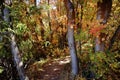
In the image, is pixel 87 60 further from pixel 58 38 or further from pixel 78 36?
pixel 58 38

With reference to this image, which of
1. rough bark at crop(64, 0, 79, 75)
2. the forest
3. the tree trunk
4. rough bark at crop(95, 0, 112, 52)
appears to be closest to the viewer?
rough bark at crop(95, 0, 112, 52)

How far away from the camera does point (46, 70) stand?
519 inches

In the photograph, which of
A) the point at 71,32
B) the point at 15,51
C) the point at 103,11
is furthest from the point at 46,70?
the point at 103,11

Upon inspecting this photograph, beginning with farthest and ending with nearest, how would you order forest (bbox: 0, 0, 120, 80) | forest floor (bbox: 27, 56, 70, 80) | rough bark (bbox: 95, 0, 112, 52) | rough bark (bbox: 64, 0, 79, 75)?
forest floor (bbox: 27, 56, 70, 80), rough bark (bbox: 64, 0, 79, 75), forest (bbox: 0, 0, 120, 80), rough bark (bbox: 95, 0, 112, 52)

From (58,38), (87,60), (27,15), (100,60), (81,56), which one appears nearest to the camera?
(100,60)

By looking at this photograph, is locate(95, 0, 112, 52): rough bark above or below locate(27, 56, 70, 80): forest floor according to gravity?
above

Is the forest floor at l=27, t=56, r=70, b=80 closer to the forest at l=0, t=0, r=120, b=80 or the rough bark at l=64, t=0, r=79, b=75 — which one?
the forest at l=0, t=0, r=120, b=80

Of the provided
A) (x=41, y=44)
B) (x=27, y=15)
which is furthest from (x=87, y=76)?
(x=41, y=44)

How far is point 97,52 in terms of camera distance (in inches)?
363

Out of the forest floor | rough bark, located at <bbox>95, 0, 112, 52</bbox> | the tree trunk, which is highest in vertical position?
rough bark, located at <bbox>95, 0, 112, 52</bbox>

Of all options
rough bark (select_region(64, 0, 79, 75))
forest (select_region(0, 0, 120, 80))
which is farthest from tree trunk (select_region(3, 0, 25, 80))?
rough bark (select_region(64, 0, 79, 75))

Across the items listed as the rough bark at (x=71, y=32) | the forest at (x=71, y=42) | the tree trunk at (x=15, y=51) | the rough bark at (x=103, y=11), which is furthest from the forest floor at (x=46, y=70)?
the rough bark at (x=103, y=11)

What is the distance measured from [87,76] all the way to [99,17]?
3.41 meters

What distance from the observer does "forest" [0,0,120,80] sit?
927cm
